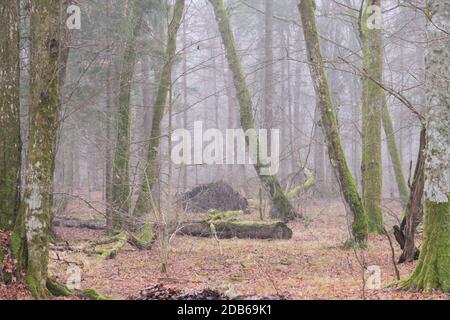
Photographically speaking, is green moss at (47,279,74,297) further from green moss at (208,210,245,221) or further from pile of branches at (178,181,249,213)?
pile of branches at (178,181,249,213)

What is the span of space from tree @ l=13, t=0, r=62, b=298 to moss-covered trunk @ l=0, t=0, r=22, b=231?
821 millimetres

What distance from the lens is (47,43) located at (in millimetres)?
7094

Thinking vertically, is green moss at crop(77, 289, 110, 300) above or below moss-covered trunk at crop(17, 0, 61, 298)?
below

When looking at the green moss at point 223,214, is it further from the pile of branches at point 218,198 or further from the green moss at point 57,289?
the green moss at point 57,289

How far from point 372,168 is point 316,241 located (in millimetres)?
2548

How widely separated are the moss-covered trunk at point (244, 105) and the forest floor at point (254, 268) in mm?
2681

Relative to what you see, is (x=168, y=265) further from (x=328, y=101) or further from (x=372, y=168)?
(x=372, y=168)

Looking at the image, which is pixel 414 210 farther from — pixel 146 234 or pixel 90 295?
pixel 146 234

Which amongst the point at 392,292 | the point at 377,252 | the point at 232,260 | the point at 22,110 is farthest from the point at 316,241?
the point at 22,110

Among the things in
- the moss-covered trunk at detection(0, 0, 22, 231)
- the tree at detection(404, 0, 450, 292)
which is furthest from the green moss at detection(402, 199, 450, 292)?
the moss-covered trunk at detection(0, 0, 22, 231)

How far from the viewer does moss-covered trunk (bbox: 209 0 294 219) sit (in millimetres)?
17578

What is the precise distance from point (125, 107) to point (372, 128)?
23.3 ft

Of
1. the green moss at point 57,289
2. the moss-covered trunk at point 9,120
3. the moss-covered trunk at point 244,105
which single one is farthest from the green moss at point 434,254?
the moss-covered trunk at point 244,105

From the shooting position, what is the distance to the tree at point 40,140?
687 cm
